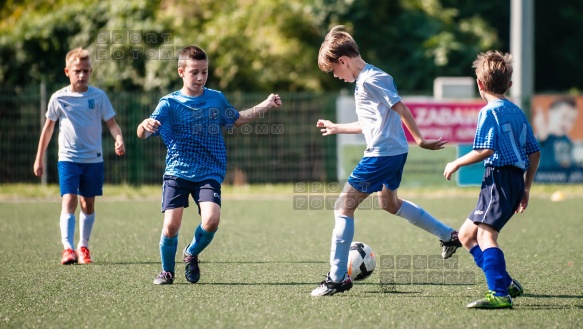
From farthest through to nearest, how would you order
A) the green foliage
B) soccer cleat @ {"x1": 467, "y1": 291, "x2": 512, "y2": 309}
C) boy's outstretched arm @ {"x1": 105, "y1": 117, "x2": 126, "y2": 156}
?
1. the green foliage
2. boy's outstretched arm @ {"x1": 105, "y1": 117, "x2": 126, "y2": 156}
3. soccer cleat @ {"x1": 467, "y1": 291, "x2": 512, "y2": 309}

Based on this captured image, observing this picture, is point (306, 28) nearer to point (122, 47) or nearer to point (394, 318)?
point (122, 47)

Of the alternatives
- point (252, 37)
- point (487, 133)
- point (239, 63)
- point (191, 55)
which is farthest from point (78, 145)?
point (252, 37)

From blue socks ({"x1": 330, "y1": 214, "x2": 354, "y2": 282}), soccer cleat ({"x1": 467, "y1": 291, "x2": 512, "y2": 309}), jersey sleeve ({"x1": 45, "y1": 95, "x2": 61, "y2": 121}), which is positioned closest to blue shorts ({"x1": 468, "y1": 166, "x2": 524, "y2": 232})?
soccer cleat ({"x1": 467, "y1": 291, "x2": 512, "y2": 309})

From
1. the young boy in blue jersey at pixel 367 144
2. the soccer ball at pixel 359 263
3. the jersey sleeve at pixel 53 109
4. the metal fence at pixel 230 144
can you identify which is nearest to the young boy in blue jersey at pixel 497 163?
the young boy in blue jersey at pixel 367 144

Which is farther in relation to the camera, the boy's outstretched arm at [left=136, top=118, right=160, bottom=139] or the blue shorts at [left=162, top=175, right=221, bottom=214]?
the blue shorts at [left=162, top=175, right=221, bottom=214]

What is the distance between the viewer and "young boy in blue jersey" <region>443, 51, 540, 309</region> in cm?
546

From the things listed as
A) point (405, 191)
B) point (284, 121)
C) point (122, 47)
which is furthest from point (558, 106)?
point (122, 47)

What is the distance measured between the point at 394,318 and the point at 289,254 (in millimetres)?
3075

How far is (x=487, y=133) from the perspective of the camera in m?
5.47

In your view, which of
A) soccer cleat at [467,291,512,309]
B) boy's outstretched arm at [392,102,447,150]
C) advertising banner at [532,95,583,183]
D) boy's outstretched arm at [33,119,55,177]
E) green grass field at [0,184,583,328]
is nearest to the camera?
green grass field at [0,184,583,328]

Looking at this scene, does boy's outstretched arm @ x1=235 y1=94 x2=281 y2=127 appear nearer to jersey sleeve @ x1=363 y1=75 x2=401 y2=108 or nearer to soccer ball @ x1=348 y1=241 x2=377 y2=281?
jersey sleeve @ x1=363 y1=75 x2=401 y2=108

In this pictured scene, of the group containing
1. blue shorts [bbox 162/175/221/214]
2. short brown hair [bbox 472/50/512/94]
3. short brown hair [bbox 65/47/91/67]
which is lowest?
blue shorts [bbox 162/175/221/214]

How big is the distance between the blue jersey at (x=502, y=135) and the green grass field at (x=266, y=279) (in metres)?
0.95

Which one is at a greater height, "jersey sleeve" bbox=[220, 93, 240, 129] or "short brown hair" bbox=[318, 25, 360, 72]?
"short brown hair" bbox=[318, 25, 360, 72]
